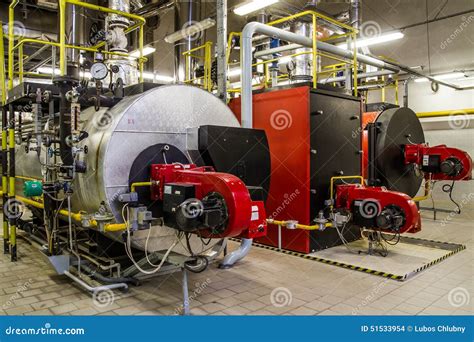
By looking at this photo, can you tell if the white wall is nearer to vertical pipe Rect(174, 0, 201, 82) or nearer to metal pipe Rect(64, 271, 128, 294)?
vertical pipe Rect(174, 0, 201, 82)

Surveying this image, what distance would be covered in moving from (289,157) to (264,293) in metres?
2.08

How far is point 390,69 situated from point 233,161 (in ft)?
17.7

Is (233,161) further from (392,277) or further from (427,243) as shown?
(427,243)

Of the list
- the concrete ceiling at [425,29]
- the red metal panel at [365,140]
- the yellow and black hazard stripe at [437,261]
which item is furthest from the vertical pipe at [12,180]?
the concrete ceiling at [425,29]

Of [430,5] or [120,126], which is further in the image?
[430,5]

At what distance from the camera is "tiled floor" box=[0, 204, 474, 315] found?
3.24 m

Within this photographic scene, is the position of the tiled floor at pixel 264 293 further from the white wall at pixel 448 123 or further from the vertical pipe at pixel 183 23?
the white wall at pixel 448 123

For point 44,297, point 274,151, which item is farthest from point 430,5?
point 44,297

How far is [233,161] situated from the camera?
12.1ft

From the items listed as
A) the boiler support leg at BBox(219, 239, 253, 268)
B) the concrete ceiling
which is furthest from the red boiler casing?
the concrete ceiling

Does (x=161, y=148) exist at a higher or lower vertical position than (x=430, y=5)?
lower

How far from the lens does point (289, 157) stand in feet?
17.0

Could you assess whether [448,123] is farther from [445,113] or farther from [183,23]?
[183,23]

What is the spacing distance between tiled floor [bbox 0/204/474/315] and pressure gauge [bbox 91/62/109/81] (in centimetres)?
199
